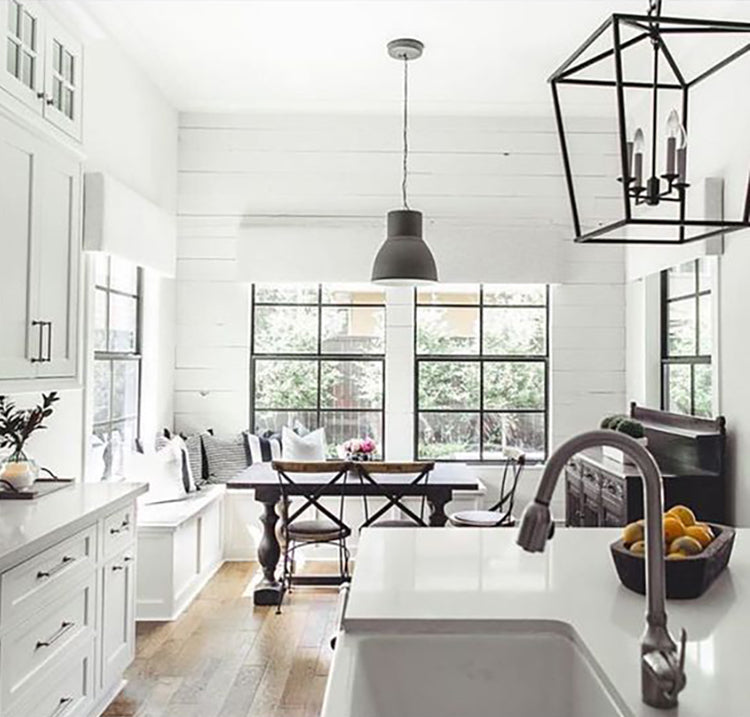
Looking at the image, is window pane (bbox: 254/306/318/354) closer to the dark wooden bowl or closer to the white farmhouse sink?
the dark wooden bowl

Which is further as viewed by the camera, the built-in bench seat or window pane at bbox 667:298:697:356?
window pane at bbox 667:298:697:356

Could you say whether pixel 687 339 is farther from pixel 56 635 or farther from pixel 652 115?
pixel 56 635

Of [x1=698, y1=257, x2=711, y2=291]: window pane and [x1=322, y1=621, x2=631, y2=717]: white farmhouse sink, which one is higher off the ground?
[x1=698, y1=257, x2=711, y2=291]: window pane

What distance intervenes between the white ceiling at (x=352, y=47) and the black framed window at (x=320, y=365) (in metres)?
1.41

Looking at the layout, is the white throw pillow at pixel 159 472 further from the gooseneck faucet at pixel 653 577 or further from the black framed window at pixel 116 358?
the gooseneck faucet at pixel 653 577

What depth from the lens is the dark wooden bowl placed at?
1.63m

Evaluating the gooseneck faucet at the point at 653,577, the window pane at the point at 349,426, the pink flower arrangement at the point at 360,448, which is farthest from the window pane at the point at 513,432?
the gooseneck faucet at the point at 653,577

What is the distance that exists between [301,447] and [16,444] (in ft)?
7.94

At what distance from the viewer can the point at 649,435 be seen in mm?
4574

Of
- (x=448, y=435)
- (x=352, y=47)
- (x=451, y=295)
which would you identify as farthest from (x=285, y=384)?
(x=352, y=47)

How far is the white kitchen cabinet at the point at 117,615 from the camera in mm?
2986

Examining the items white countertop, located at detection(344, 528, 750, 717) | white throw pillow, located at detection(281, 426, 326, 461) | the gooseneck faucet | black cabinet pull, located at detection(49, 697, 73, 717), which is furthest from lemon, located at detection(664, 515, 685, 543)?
white throw pillow, located at detection(281, 426, 326, 461)

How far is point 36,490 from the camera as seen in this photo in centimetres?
306

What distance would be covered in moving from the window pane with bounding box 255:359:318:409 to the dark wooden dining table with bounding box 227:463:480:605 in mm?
1136
